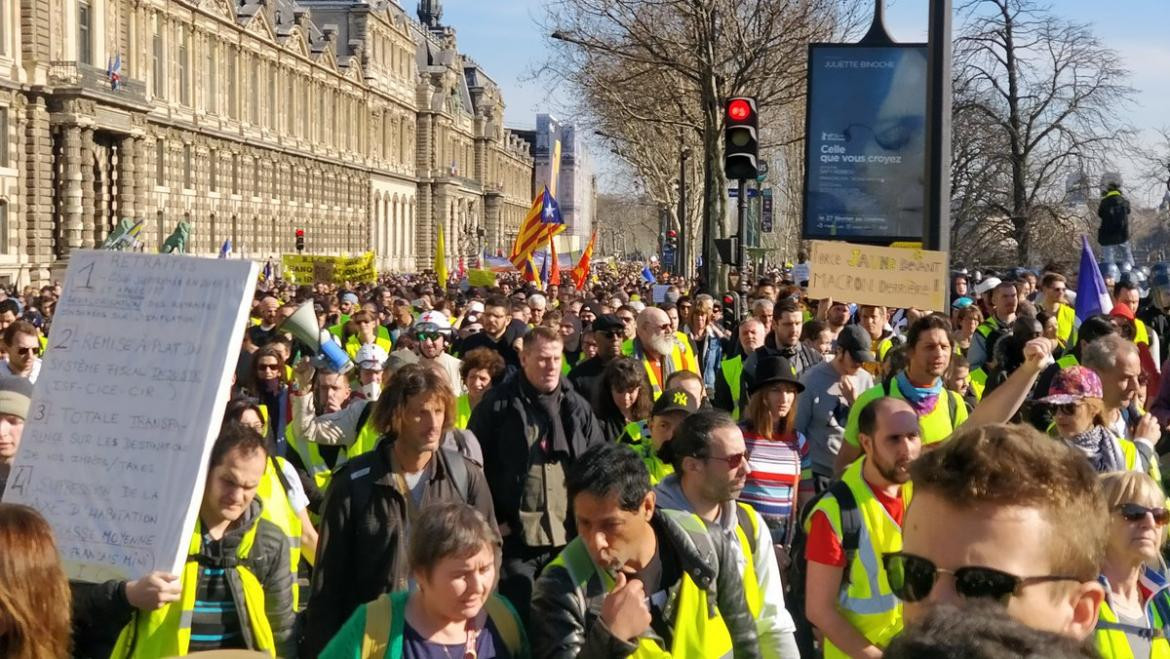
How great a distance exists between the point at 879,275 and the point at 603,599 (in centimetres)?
500

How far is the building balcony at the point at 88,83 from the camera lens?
44531mm

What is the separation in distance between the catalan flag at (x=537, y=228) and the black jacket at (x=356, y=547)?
20497mm

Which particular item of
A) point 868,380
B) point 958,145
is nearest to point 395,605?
point 868,380

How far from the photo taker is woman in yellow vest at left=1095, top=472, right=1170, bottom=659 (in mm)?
3797

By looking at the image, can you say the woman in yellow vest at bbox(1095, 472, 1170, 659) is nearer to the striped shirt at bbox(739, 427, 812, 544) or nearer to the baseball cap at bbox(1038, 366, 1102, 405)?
the baseball cap at bbox(1038, 366, 1102, 405)

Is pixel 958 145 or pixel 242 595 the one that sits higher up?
pixel 958 145

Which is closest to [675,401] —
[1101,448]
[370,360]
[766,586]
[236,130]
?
[1101,448]

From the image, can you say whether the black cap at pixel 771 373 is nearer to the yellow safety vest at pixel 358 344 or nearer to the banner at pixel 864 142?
the banner at pixel 864 142

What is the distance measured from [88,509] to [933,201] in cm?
533

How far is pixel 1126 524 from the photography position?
13.1 ft

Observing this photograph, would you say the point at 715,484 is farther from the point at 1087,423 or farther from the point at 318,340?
the point at 318,340

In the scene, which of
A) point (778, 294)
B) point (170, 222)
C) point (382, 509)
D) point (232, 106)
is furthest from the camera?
point (232, 106)

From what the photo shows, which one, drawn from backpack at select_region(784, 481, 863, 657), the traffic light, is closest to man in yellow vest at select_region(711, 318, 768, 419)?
the traffic light

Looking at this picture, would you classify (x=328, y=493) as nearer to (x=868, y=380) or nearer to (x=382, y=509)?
(x=382, y=509)
